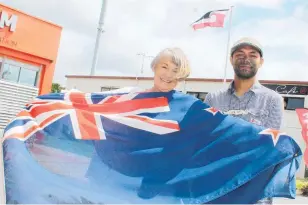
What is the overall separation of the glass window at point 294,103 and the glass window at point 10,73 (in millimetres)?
15396

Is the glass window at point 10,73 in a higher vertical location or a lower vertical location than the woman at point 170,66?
higher

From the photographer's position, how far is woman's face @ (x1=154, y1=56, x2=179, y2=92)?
284 cm

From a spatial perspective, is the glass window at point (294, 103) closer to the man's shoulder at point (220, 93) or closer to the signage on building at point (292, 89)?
the signage on building at point (292, 89)

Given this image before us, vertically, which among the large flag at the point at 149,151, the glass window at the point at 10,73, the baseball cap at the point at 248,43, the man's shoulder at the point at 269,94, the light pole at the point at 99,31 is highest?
the light pole at the point at 99,31

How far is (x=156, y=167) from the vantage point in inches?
109

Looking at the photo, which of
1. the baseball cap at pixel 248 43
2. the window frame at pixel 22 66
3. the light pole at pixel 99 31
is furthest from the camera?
the light pole at pixel 99 31

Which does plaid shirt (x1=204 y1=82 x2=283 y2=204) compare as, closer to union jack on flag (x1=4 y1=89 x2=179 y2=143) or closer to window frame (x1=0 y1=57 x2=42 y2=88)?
union jack on flag (x1=4 y1=89 x2=179 y2=143)

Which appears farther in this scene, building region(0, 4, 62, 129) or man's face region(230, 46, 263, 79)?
building region(0, 4, 62, 129)

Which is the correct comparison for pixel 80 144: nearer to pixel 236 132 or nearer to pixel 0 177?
pixel 0 177

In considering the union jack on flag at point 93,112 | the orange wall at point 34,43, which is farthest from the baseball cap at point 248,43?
the orange wall at point 34,43

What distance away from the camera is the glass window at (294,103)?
851 inches

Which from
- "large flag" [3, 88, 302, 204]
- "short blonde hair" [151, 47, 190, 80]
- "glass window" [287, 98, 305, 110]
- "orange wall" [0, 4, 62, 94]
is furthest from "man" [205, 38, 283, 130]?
"glass window" [287, 98, 305, 110]

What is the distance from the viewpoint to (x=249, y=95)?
114 inches

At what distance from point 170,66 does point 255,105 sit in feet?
2.34
